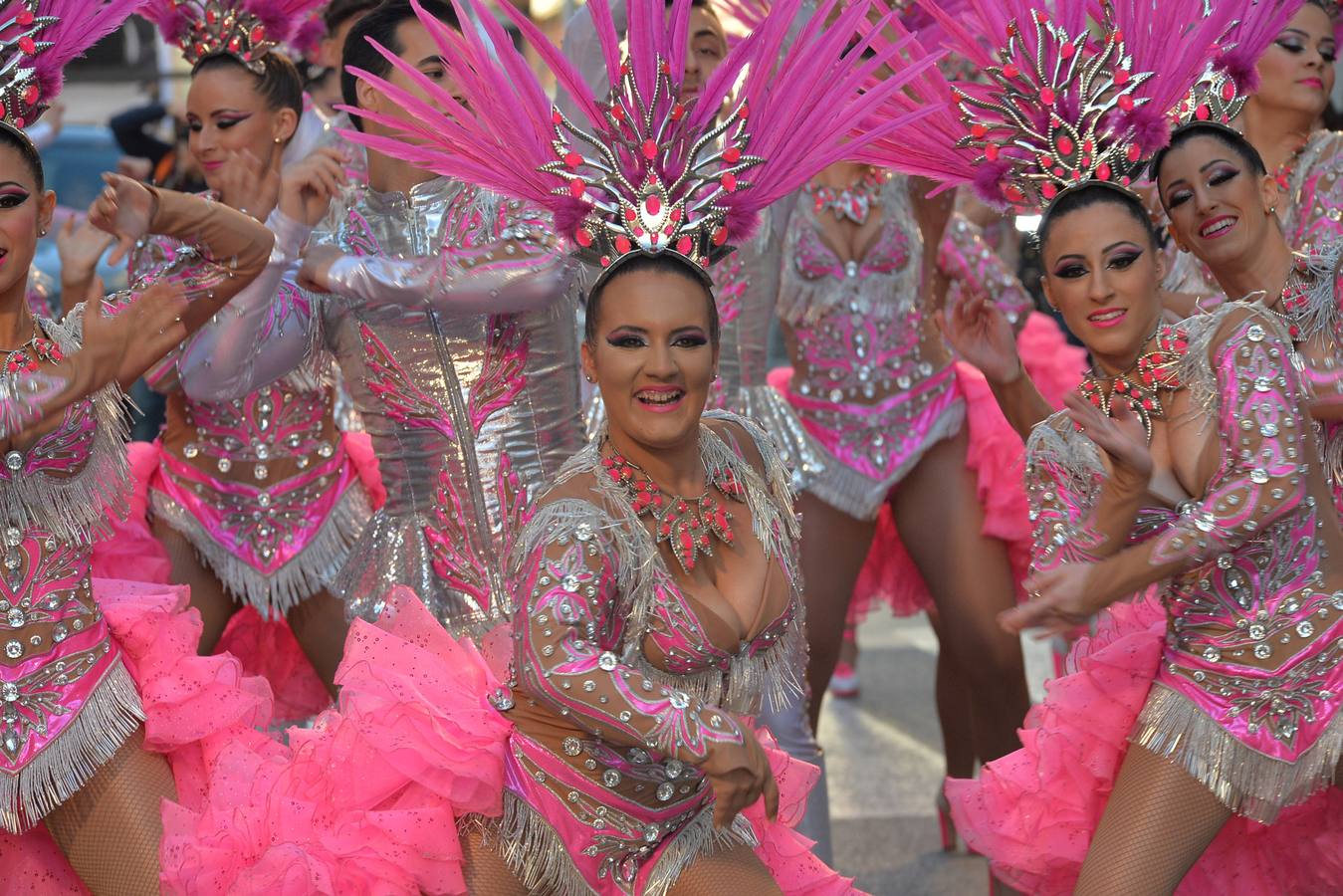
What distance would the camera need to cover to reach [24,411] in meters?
2.96

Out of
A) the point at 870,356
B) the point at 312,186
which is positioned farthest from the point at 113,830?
the point at 870,356

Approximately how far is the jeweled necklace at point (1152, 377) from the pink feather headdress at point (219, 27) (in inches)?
89.4

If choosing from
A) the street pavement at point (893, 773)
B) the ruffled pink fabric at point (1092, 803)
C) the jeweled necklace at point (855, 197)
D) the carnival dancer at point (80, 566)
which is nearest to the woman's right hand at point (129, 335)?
the carnival dancer at point (80, 566)

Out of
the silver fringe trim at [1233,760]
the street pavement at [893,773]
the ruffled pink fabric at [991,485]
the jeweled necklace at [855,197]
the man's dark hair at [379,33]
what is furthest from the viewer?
the street pavement at [893,773]

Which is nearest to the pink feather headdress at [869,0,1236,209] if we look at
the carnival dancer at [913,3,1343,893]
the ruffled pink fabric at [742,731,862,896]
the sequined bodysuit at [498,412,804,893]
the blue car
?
the carnival dancer at [913,3,1343,893]

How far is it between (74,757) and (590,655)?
1.05 metres

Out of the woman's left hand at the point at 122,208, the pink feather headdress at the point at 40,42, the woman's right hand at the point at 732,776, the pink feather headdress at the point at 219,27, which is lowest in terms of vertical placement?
the woman's right hand at the point at 732,776

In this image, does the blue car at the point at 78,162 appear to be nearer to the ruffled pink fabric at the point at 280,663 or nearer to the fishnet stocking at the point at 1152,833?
the ruffled pink fabric at the point at 280,663

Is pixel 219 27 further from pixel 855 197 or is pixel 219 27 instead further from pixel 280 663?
pixel 855 197

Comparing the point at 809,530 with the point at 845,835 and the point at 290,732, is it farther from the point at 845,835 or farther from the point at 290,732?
the point at 290,732

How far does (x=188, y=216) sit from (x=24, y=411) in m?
0.49

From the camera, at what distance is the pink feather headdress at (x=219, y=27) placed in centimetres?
417

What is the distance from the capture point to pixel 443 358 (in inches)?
147

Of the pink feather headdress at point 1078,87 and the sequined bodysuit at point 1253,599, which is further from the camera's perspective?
the pink feather headdress at point 1078,87
